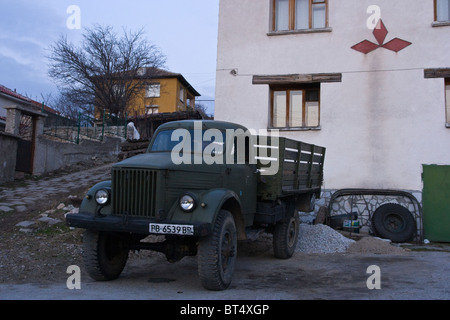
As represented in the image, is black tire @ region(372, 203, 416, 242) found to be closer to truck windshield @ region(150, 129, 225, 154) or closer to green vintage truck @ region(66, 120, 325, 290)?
green vintage truck @ region(66, 120, 325, 290)

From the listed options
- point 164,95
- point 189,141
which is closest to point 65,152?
point 189,141

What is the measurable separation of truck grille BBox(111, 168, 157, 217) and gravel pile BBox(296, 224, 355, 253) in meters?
4.51

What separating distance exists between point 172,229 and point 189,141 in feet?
5.49

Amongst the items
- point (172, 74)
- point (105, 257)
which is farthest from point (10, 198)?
point (172, 74)

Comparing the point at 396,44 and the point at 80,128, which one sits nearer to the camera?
the point at 396,44

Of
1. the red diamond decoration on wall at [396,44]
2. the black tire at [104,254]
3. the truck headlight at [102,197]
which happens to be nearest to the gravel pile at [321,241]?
the black tire at [104,254]

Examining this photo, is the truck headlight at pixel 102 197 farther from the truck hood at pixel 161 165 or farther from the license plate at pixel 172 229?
the license plate at pixel 172 229

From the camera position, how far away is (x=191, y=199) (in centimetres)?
458

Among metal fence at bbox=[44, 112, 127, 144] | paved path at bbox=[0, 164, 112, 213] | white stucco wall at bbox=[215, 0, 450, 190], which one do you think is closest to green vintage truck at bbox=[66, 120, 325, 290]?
white stucco wall at bbox=[215, 0, 450, 190]

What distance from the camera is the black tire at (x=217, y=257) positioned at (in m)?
4.48

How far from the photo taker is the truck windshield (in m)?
5.60

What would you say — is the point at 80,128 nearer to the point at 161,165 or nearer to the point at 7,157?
the point at 7,157

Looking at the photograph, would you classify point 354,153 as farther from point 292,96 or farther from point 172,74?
point 172,74

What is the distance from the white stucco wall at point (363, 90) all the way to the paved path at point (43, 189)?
17.2 ft
